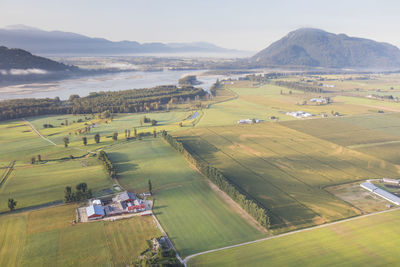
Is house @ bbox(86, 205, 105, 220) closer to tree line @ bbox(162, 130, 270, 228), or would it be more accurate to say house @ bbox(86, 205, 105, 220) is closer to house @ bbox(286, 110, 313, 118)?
tree line @ bbox(162, 130, 270, 228)

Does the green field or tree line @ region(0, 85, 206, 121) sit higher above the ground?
the green field

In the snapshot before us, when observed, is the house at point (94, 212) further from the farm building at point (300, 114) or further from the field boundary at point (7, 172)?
the farm building at point (300, 114)

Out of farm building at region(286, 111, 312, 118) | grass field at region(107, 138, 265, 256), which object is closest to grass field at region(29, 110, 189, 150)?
grass field at region(107, 138, 265, 256)

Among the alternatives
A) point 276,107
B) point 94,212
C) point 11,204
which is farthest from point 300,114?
point 11,204

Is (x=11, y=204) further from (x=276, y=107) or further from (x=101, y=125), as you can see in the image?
(x=276, y=107)

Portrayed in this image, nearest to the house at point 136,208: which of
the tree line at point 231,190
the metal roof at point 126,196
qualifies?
the metal roof at point 126,196

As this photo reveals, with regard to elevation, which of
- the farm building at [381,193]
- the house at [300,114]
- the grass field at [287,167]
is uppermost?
the house at [300,114]

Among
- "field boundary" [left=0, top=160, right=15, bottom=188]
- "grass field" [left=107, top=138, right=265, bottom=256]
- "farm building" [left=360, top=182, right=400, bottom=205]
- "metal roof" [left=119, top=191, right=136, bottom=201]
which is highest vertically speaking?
"farm building" [left=360, top=182, right=400, bottom=205]
